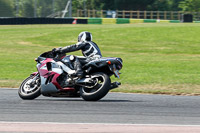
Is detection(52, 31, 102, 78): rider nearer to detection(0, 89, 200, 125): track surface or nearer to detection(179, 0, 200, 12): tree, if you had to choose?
detection(0, 89, 200, 125): track surface

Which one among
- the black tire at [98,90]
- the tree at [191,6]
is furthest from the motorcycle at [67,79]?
the tree at [191,6]

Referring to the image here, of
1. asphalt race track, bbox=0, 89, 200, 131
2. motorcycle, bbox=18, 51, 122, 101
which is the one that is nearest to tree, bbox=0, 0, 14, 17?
asphalt race track, bbox=0, 89, 200, 131

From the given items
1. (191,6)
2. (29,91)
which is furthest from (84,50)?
(191,6)

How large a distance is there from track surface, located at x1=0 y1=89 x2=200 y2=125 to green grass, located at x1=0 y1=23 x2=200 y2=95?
2.12 metres

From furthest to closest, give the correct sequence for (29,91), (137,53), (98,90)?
1. (137,53)
2. (29,91)
3. (98,90)

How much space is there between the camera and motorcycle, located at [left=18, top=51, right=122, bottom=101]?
9430 mm

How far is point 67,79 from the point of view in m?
9.84

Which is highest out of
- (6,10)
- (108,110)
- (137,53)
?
(108,110)

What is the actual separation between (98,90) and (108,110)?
90cm

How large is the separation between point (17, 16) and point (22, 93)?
39.0 m

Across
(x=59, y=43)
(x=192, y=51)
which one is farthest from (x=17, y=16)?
(x=192, y=51)

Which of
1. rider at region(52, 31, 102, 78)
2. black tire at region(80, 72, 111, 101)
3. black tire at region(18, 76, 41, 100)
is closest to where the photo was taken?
black tire at region(80, 72, 111, 101)

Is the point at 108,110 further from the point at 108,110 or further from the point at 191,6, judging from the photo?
the point at 191,6

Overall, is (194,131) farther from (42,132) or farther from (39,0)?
(39,0)
